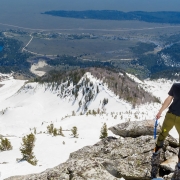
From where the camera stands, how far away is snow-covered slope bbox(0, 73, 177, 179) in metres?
19.8

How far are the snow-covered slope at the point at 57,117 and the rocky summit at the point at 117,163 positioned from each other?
4.02m

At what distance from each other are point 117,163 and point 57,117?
164 feet

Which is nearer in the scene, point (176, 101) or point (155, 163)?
point (176, 101)

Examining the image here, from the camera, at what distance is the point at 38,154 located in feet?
66.8

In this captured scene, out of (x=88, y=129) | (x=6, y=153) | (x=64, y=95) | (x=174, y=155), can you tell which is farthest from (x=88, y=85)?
(x=174, y=155)

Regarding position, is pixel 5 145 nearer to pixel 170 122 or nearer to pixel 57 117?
pixel 170 122

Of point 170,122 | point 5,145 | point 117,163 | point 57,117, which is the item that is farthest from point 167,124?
point 57,117

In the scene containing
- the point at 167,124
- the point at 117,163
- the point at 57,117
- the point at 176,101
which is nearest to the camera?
the point at 176,101

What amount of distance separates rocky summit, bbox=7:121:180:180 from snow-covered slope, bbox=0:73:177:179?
4.02 metres

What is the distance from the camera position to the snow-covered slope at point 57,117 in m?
19.8

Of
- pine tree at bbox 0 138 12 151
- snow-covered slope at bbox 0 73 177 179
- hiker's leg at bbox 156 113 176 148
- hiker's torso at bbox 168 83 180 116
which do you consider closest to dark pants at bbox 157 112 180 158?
hiker's leg at bbox 156 113 176 148

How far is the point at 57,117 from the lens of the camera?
202 ft

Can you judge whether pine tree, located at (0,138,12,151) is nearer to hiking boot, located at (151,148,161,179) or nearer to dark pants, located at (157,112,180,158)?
hiking boot, located at (151,148,161,179)

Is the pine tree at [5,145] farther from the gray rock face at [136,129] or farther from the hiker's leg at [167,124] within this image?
the hiker's leg at [167,124]
